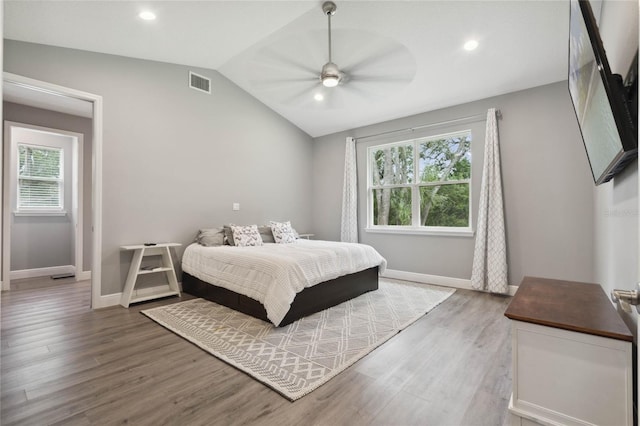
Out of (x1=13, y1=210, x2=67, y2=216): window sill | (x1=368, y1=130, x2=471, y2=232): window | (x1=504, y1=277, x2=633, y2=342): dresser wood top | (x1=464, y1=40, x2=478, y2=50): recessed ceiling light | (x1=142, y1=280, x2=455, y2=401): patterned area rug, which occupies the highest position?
(x1=464, y1=40, x2=478, y2=50): recessed ceiling light

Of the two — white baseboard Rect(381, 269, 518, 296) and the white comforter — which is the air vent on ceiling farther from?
white baseboard Rect(381, 269, 518, 296)

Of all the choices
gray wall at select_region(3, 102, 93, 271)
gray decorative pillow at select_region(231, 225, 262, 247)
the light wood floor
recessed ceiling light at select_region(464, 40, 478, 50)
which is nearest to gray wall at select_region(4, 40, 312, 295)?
gray decorative pillow at select_region(231, 225, 262, 247)

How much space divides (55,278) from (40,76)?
333 cm

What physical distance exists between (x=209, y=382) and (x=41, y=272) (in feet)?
16.5

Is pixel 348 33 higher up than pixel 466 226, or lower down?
higher up

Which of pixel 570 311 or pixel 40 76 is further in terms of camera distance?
pixel 40 76

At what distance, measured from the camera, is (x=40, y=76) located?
311 centimetres

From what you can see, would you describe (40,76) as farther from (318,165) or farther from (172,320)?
(318,165)

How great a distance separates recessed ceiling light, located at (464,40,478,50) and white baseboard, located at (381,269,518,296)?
2.95 meters

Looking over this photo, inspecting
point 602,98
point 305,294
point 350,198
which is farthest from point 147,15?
point 350,198

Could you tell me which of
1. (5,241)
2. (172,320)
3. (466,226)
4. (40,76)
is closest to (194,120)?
(40,76)

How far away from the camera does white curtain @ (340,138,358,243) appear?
5453 mm

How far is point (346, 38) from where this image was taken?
327cm

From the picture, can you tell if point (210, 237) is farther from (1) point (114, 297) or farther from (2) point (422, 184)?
(2) point (422, 184)
